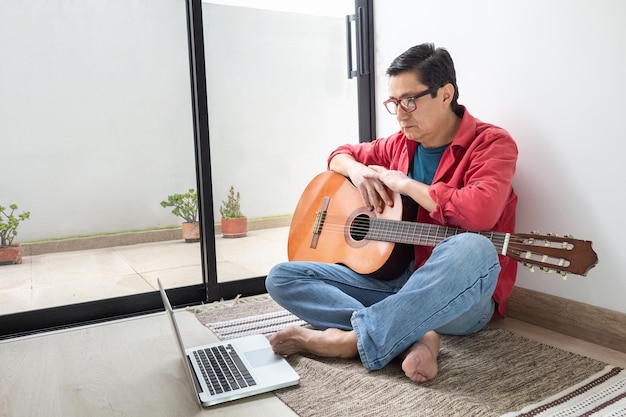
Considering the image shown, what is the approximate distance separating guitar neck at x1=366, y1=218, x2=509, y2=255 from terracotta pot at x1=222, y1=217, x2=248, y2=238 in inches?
36.2

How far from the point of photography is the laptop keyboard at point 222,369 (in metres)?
1.45

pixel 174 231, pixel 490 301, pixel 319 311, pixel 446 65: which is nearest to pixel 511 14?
pixel 446 65

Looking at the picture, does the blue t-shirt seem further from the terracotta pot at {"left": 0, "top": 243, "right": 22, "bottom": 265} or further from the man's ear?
the terracotta pot at {"left": 0, "top": 243, "right": 22, "bottom": 265}

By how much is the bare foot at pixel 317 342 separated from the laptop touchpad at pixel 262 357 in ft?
0.08

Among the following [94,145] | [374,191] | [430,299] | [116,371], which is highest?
[94,145]

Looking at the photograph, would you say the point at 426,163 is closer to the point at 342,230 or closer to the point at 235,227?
the point at 342,230

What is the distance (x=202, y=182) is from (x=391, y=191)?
3.08 ft

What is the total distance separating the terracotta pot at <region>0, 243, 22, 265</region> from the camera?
2219 mm

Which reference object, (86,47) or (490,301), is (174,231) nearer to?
(86,47)

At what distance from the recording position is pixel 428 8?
234 cm

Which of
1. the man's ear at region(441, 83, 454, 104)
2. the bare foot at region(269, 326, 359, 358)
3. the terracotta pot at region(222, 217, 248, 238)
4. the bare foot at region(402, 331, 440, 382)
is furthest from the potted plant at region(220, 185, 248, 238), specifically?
the bare foot at region(402, 331, 440, 382)

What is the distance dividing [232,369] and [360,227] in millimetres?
645

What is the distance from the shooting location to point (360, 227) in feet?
6.27

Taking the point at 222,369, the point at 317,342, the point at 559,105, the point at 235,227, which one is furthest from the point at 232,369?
the point at 559,105
